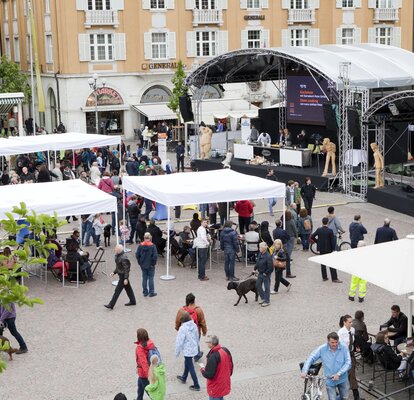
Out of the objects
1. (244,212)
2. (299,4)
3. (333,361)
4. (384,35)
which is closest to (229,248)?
(244,212)

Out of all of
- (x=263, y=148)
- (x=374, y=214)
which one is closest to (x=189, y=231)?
(x=374, y=214)

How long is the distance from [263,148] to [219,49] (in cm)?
1741

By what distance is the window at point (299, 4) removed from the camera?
52.6m

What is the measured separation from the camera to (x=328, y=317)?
15758mm

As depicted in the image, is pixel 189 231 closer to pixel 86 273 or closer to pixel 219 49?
pixel 86 273

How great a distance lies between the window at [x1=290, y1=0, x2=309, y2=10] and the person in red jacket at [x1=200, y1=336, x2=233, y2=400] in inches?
1737

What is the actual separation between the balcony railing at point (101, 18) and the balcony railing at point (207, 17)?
4.92 metres

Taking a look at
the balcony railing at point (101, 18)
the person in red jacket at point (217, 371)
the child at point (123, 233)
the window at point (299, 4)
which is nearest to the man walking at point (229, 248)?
the child at point (123, 233)

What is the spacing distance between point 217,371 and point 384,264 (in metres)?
3.14

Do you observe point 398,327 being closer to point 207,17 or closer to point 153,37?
point 153,37

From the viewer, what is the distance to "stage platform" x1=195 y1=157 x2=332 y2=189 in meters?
30.5

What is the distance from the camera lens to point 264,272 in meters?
16.2

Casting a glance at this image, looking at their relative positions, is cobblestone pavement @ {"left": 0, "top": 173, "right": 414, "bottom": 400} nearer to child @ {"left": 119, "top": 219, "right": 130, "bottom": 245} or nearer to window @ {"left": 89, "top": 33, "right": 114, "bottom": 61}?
child @ {"left": 119, "top": 219, "right": 130, "bottom": 245}

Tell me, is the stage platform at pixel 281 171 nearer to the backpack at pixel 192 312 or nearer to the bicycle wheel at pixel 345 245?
the bicycle wheel at pixel 345 245
